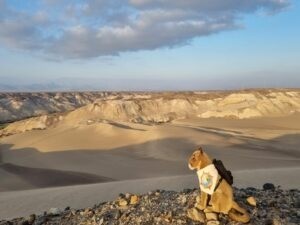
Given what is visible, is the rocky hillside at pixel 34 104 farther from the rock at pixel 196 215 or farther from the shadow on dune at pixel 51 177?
the rock at pixel 196 215

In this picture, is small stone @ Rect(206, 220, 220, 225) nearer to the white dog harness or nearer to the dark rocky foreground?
the dark rocky foreground

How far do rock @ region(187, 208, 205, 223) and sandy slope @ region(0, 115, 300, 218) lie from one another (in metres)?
6.66

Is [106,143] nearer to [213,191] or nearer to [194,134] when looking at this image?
[194,134]

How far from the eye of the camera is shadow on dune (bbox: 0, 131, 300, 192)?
69.9ft

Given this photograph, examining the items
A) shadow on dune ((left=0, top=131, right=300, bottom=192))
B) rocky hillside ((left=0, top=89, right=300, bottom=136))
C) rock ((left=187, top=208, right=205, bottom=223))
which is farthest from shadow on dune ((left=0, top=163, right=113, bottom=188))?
rocky hillside ((left=0, top=89, right=300, bottom=136))

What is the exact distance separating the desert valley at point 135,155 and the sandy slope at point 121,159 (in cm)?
3

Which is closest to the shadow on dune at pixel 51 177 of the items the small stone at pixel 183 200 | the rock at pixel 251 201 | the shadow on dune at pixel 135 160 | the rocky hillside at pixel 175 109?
the shadow on dune at pixel 135 160

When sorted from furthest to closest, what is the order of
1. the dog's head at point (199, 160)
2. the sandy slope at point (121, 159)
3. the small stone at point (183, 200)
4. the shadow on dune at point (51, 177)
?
the shadow on dune at point (51, 177) → the sandy slope at point (121, 159) → the small stone at point (183, 200) → the dog's head at point (199, 160)

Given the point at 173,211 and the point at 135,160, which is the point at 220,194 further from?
the point at 135,160

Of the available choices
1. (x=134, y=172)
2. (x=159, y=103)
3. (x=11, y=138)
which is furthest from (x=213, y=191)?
(x=159, y=103)

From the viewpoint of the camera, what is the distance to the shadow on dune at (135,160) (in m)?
21.3

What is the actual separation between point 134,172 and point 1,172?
732 centimetres

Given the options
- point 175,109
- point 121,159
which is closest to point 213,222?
point 121,159

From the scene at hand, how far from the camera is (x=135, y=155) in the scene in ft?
91.8
